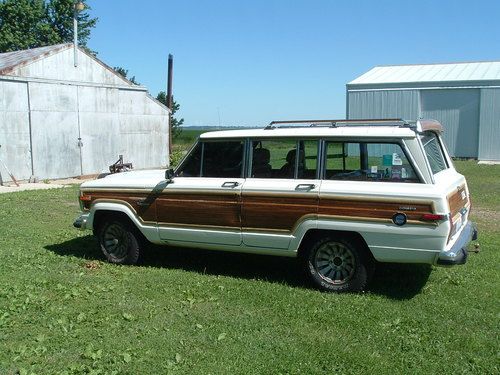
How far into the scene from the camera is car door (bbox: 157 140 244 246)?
251 inches

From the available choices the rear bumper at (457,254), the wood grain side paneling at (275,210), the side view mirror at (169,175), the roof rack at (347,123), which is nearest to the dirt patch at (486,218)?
the rear bumper at (457,254)

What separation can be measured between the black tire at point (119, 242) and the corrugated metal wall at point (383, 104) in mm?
24151

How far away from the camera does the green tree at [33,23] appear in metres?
40.0

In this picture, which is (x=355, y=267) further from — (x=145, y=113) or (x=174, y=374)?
(x=145, y=113)

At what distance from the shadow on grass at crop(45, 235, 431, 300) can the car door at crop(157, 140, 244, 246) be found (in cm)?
60

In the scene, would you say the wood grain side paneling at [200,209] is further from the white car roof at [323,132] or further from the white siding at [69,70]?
the white siding at [69,70]

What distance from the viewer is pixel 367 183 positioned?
5.78 metres

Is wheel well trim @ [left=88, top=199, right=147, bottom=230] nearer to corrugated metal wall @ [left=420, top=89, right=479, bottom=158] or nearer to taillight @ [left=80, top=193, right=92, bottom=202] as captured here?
taillight @ [left=80, top=193, right=92, bottom=202]

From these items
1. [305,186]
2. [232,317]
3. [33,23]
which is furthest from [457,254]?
[33,23]

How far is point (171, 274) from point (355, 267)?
7.34ft

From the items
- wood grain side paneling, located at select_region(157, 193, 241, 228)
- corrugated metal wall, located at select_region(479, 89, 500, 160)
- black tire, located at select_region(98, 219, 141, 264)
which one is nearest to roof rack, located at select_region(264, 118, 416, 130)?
wood grain side paneling, located at select_region(157, 193, 241, 228)

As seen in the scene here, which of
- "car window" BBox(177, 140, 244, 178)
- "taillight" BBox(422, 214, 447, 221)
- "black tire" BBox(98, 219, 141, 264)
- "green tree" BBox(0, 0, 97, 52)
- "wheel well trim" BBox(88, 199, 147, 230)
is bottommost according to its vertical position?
"black tire" BBox(98, 219, 141, 264)

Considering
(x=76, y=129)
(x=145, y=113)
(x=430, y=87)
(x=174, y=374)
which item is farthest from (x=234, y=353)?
(x=430, y=87)

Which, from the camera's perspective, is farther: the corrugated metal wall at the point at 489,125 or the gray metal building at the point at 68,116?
the corrugated metal wall at the point at 489,125
